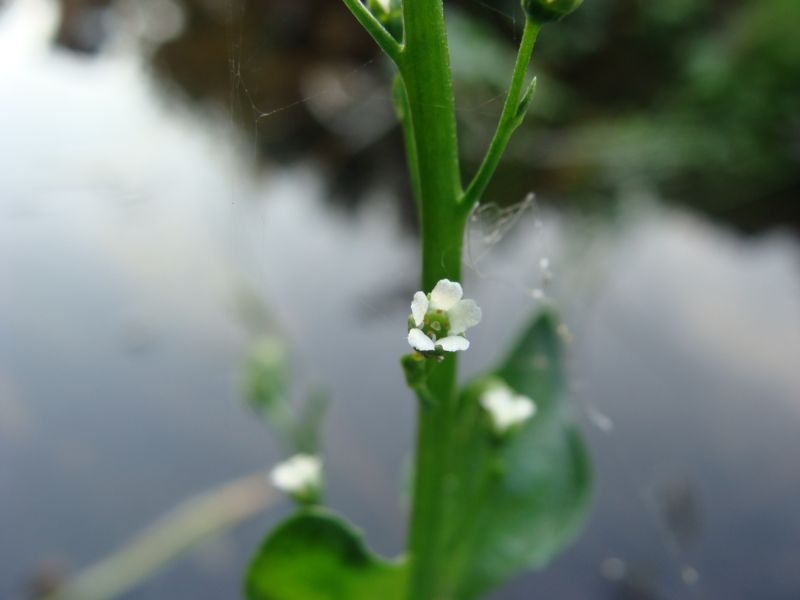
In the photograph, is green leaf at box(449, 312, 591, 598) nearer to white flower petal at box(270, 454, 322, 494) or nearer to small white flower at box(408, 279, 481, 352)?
white flower petal at box(270, 454, 322, 494)

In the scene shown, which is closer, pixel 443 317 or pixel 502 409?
pixel 443 317

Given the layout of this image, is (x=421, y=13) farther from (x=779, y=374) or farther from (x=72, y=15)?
(x=72, y=15)

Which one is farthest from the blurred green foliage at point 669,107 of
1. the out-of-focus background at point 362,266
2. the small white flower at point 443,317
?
the small white flower at point 443,317

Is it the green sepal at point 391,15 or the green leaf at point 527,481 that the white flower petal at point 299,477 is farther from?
the green sepal at point 391,15

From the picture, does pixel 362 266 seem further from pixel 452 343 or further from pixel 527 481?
pixel 452 343

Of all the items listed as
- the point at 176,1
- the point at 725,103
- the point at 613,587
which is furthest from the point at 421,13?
the point at 176,1

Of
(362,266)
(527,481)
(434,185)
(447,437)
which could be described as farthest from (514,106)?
(362,266)
